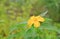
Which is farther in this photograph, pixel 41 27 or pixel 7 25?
pixel 7 25

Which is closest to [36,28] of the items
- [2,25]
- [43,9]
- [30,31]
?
[30,31]

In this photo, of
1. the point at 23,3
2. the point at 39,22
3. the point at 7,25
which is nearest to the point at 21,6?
the point at 23,3

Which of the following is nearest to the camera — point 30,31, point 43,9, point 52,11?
point 30,31

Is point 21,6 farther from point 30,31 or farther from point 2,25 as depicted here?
point 30,31

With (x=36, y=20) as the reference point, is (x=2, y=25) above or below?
below

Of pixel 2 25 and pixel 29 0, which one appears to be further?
pixel 29 0

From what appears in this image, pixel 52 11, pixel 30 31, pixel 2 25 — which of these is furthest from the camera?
pixel 52 11

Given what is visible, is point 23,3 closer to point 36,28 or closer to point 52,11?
point 52,11

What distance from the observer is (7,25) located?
104 inches

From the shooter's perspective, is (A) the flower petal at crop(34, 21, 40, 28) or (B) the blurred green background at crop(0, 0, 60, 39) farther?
(B) the blurred green background at crop(0, 0, 60, 39)

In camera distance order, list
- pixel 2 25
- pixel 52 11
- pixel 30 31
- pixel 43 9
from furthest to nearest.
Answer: pixel 43 9
pixel 52 11
pixel 2 25
pixel 30 31

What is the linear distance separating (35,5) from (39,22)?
2014mm

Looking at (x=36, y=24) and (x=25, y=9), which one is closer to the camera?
(x=36, y=24)

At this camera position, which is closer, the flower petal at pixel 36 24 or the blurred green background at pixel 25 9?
the flower petal at pixel 36 24
